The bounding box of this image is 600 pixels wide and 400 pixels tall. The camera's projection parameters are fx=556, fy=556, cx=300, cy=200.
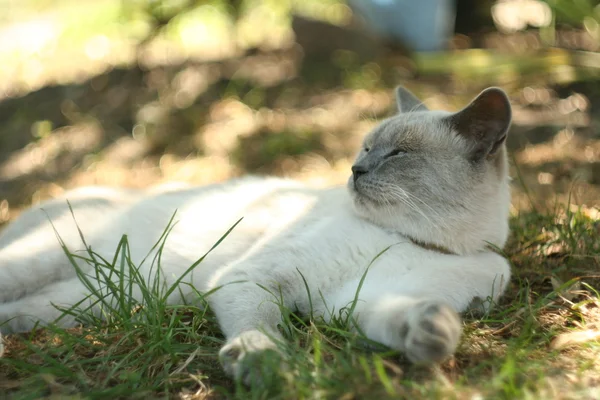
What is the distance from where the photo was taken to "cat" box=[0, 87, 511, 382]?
1.93 meters

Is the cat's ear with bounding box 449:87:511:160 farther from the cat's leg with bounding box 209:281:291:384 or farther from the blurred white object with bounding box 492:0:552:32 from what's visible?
the blurred white object with bounding box 492:0:552:32

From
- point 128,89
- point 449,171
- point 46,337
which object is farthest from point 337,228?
point 128,89

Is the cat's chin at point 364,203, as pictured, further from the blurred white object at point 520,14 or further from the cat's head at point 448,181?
the blurred white object at point 520,14

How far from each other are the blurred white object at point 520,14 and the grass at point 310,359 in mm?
4170

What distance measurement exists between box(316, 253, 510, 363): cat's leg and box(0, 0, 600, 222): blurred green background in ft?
4.48

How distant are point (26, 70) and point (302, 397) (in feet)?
20.0

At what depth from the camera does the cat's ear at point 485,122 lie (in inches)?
83.4

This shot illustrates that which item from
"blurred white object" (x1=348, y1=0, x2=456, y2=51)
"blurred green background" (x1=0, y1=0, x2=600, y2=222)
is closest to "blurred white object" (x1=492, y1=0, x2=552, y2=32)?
"blurred green background" (x1=0, y1=0, x2=600, y2=222)

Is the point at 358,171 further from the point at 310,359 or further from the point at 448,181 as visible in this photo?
the point at 310,359

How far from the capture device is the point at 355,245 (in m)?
2.14

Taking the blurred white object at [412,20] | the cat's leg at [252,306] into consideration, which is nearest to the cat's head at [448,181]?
the cat's leg at [252,306]

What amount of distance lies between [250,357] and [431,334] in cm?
51

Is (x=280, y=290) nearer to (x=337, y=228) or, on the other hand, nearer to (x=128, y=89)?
(x=337, y=228)

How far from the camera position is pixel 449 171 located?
2176mm
